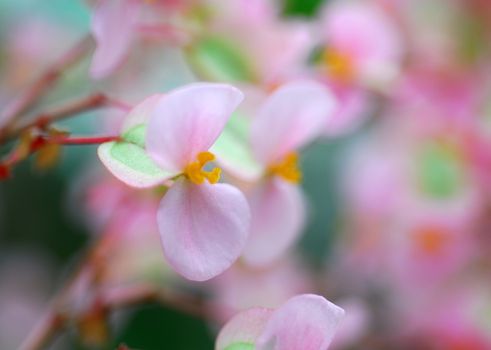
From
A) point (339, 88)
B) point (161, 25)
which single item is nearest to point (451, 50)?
point (339, 88)

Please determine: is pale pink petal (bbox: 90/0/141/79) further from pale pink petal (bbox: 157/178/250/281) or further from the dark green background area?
the dark green background area

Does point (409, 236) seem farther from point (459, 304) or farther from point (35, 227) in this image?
point (35, 227)

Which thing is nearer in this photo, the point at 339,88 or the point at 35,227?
the point at 339,88

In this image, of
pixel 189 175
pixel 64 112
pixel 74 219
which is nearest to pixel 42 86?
pixel 64 112

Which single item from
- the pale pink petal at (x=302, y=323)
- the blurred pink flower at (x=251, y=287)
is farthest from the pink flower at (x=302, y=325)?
the blurred pink flower at (x=251, y=287)

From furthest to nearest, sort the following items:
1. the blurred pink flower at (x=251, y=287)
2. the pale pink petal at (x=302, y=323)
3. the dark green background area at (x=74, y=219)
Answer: the dark green background area at (x=74, y=219) < the blurred pink flower at (x=251, y=287) < the pale pink petal at (x=302, y=323)

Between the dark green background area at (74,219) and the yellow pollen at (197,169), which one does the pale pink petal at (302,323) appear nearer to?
the yellow pollen at (197,169)
